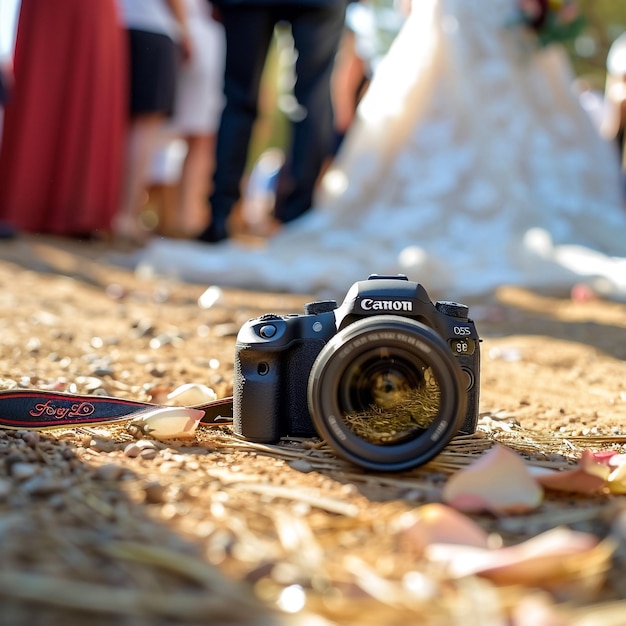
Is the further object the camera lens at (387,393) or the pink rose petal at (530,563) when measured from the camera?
the camera lens at (387,393)

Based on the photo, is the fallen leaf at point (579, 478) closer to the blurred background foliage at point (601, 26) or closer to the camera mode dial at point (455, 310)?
the camera mode dial at point (455, 310)

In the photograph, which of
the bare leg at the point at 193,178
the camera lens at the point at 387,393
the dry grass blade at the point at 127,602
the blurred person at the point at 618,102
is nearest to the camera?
the dry grass blade at the point at 127,602

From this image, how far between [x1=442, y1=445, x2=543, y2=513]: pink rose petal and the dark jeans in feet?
9.94

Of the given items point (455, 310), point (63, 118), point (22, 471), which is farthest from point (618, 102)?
point (22, 471)

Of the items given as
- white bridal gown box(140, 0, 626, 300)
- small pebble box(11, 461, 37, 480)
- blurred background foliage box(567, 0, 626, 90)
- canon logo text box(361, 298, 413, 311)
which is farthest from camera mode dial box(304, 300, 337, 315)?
blurred background foliage box(567, 0, 626, 90)

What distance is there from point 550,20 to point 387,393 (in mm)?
3756

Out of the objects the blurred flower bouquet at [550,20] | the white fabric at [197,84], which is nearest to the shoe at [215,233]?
the white fabric at [197,84]

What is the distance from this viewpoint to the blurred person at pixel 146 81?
13.4 feet

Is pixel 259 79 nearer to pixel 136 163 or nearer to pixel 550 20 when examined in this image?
pixel 136 163

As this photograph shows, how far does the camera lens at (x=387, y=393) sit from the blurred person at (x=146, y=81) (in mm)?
3150

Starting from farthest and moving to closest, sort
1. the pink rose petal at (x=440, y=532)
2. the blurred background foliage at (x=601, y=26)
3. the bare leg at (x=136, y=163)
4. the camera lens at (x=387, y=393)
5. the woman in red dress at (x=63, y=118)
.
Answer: the blurred background foliage at (x=601, y=26), the bare leg at (x=136, y=163), the woman in red dress at (x=63, y=118), the camera lens at (x=387, y=393), the pink rose petal at (x=440, y=532)

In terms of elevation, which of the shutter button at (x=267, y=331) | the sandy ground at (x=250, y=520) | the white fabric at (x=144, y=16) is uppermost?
the white fabric at (x=144, y=16)

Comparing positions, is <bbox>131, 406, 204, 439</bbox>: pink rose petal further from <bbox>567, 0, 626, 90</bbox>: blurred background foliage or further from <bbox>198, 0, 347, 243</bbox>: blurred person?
<bbox>567, 0, 626, 90</bbox>: blurred background foliage

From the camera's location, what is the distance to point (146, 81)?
13.6 feet
